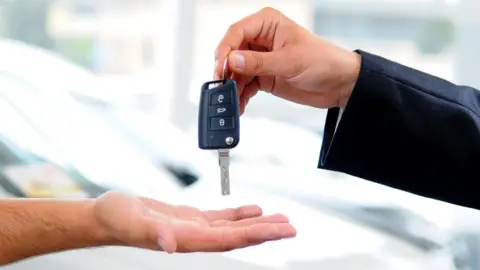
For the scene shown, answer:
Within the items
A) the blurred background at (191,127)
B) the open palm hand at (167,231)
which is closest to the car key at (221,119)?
the open palm hand at (167,231)

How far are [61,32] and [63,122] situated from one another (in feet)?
0.64

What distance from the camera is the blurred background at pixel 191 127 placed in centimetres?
127

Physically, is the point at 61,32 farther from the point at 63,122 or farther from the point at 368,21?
the point at 368,21

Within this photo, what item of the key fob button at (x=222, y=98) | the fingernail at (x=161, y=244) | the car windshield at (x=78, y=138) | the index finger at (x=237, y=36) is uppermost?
the index finger at (x=237, y=36)

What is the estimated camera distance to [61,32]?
1400 millimetres

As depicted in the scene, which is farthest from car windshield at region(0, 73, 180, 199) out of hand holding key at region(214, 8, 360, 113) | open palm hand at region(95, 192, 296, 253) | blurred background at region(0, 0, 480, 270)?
open palm hand at region(95, 192, 296, 253)

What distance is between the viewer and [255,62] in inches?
33.3

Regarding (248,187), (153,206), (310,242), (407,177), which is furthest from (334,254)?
(153,206)

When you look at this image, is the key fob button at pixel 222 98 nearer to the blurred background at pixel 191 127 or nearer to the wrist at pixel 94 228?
the wrist at pixel 94 228

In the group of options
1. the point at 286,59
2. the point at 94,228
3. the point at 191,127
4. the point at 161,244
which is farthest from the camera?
the point at 191,127

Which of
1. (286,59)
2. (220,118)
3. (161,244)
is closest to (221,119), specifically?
(220,118)

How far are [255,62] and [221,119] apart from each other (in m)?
0.09

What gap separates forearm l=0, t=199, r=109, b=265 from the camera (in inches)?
30.3

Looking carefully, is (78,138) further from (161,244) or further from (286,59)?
(161,244)
